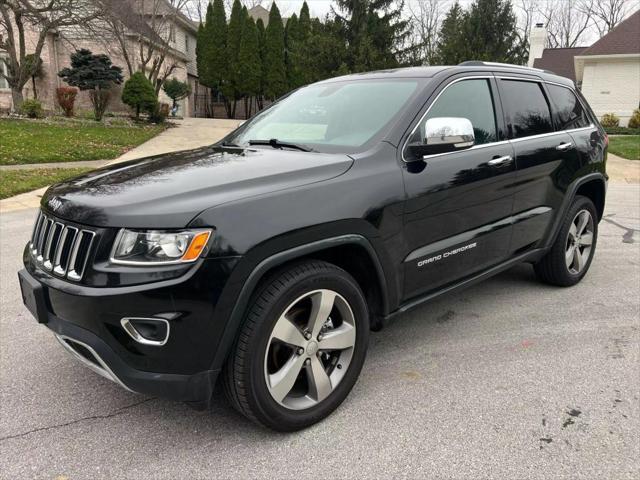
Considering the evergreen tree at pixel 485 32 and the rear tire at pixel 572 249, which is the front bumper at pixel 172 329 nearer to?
the rear tire at pixel 572 249

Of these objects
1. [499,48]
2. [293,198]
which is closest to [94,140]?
[293,198]

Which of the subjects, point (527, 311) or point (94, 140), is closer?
point (527, 311)

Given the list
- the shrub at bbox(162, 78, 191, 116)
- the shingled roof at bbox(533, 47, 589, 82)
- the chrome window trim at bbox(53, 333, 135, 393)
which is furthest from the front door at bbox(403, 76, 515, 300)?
the shingled roof at bbox(533, 47, 589, 82)

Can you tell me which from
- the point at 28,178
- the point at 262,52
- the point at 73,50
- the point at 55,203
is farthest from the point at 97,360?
the point at 262,52

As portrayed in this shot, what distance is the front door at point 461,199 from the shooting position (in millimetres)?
3029

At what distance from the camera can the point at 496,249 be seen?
3666mm

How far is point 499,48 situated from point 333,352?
2743 centimetres

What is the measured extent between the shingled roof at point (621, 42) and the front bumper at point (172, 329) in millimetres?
27356

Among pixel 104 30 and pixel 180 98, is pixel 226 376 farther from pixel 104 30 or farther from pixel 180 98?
pixel 180 98

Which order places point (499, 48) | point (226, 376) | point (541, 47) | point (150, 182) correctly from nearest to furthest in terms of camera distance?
point (226, 376), point (150, 182), point (499, 48), point (541, 47)

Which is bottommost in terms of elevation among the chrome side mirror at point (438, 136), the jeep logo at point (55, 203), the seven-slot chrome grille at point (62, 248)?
the seven-slot chrome grille at point (62, 248)

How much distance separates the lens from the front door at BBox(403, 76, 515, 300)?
9.94 ft

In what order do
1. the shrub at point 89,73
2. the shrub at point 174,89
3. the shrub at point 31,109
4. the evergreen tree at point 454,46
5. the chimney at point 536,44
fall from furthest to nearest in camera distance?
the chimney at point 536,44, the shrub at point 174,89, the evergreen tree at point 454,46, the shrub at point 89,73, the shrub at point 31,109

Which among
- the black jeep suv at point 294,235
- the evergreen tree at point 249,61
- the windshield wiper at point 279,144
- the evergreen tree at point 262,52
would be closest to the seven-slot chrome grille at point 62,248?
the black jeep suv at point 294,235
